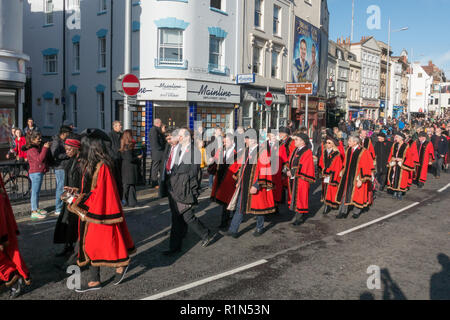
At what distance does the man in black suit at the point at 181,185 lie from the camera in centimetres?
624

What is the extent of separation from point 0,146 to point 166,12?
9.71 meters

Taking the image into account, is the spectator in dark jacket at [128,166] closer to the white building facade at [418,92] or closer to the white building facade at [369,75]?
the white building facade at [369,75]

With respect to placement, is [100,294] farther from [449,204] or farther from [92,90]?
[92,90]

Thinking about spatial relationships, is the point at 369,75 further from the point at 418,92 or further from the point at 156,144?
the point at 156,144

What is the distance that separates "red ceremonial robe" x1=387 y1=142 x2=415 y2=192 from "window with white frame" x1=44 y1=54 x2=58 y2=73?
21.0 meters

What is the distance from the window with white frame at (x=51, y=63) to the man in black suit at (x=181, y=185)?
71.1 feet

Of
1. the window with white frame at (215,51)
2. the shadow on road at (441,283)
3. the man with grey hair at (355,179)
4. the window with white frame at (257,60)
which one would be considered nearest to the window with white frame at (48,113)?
the window with white frame at (215,51)

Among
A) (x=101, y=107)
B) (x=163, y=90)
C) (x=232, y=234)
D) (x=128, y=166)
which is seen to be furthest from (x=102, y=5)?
(x=232, y=234)

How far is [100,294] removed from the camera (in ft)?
15.7

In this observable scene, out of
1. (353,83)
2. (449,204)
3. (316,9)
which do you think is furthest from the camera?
(353,83)

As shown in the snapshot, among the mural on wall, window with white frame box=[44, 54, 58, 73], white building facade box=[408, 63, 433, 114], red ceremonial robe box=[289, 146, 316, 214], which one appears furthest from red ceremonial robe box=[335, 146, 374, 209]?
white building facade box=[408, 63, 433, 114]

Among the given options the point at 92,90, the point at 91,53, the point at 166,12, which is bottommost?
the point at 92,90
